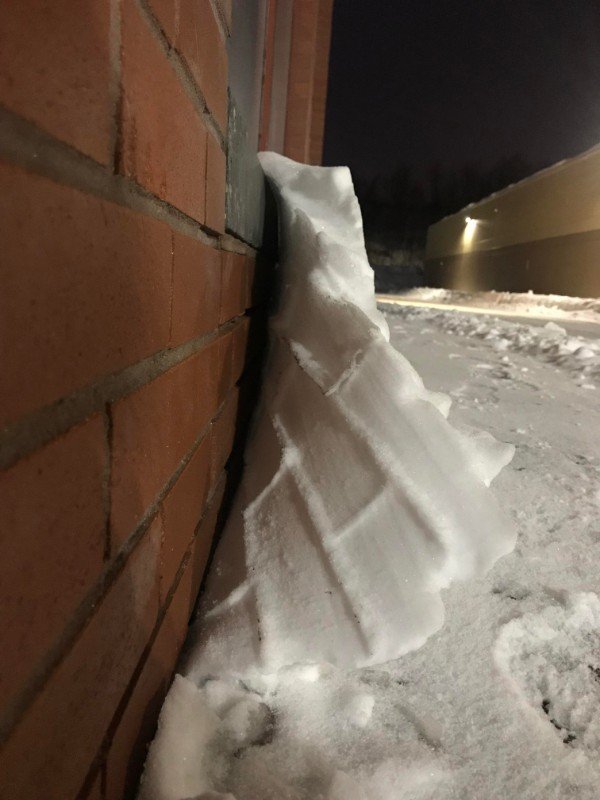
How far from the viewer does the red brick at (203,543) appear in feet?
3.21

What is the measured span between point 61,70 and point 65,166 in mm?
69

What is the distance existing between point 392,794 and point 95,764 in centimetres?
43

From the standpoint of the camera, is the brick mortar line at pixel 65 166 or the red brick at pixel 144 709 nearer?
the brick mortar line at pixel 65 166

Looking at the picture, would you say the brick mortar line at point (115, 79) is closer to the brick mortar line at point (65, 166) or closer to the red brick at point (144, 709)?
the brick mortar line at point (65, 166)

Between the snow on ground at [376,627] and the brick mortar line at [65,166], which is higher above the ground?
the brick mortar line at [65,166]

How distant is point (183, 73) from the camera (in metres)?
0.73

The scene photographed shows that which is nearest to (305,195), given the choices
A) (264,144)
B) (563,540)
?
(563,540)

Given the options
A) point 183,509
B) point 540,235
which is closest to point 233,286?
point 183,509

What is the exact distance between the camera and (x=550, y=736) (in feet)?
2.77

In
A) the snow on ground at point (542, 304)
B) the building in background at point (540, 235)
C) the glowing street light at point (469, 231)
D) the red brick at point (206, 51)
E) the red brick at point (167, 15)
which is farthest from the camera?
the glowing street light at point (469, 231)

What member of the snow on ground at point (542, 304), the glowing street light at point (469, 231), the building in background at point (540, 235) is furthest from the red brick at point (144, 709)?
the glowing street light at point (469, 231)

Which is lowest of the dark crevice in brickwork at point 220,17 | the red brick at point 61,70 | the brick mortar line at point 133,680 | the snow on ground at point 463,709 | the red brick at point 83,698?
the snow on ground at point 463,709

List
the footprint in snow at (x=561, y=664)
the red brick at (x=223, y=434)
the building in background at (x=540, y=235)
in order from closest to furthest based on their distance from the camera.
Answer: the footprint in snow at (x=561, y=664)
the red brick at (x=223, y=434)
the building in background at (x=540, y=235)

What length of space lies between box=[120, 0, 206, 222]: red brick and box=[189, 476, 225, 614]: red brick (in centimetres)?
59
